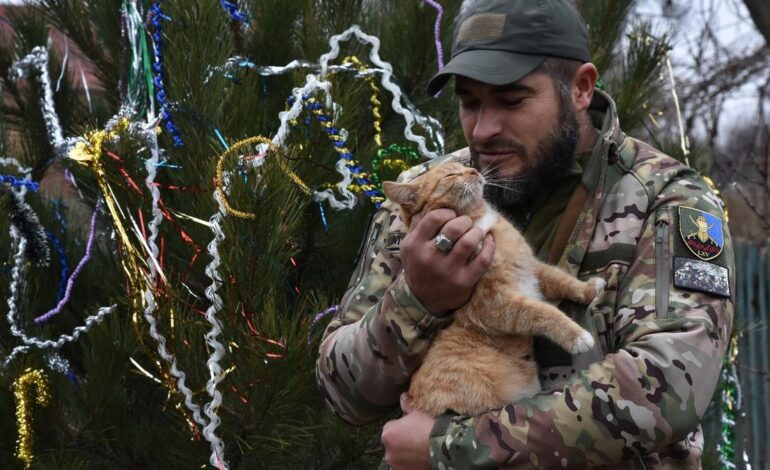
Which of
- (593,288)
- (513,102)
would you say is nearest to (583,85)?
(513,102)

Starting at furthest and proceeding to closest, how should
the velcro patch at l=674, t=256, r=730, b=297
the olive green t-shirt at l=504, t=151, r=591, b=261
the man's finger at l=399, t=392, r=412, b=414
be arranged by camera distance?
1. the olive green t-shirt at l=504, t=151, r=591, b=261
2. the man's finger at l=399, t=392, r=412, b=414
3. the velcro patch at l=674, t=256, r=730, b=297

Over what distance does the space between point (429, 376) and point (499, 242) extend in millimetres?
356

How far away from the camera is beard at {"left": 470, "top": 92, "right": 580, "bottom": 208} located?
6.66 feet

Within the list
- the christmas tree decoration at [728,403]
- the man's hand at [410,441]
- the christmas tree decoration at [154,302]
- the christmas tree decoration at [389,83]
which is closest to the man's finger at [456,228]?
the man's hand at [410,441]

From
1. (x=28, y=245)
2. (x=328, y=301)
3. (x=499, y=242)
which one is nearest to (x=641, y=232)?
(x=499, y=242)

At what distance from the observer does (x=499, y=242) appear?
2053mm

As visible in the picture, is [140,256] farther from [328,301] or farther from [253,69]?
[253,69]

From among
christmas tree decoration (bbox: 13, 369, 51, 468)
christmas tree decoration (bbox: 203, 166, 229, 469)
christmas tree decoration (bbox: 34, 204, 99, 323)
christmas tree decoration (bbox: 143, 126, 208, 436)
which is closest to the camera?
christmas tree decoration (bbox: 203, 166, 229, 469)

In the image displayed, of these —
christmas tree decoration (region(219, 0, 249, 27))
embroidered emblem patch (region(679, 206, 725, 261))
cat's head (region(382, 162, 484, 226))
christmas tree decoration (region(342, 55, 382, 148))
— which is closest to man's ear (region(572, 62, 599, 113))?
cat's head (region(382, 162, 484, 226))

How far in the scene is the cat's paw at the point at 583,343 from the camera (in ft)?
5.93

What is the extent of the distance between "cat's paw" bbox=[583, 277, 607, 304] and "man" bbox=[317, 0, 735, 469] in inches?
0.6

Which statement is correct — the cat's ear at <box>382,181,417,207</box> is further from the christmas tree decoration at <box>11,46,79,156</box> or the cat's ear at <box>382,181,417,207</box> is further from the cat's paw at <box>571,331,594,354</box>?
the christmas tree decoration at <box>11,46,79,156</box>

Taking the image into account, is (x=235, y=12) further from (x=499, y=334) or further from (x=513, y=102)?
(x=499, y=334)

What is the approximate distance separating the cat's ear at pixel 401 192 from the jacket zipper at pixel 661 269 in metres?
0.58
